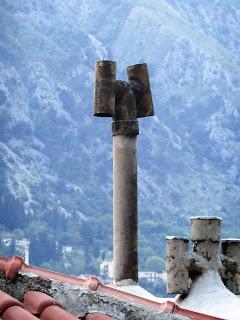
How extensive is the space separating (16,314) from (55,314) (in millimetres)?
231

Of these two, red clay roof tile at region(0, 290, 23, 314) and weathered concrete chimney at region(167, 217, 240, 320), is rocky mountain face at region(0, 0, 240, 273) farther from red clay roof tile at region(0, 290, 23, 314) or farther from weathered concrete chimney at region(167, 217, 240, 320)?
red clay roof tile at region(0, 290, 23, 314)

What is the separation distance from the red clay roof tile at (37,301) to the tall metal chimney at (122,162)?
4785mm

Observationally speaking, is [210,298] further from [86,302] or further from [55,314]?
[55,314]

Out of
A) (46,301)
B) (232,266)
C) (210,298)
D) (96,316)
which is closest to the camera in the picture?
(46,301)

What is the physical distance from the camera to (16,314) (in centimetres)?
361

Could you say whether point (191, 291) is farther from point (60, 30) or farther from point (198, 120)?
point (60, 30)

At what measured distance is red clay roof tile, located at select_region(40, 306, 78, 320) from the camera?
12.3ft

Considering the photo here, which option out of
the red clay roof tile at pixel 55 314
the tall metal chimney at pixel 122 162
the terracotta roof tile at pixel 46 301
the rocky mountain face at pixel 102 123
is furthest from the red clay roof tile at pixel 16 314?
the rocky mountain face at pixel 102 123

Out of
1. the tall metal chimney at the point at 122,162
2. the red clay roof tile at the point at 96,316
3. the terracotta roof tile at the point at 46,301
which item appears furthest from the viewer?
the tall metal chimney at the point at 122,162

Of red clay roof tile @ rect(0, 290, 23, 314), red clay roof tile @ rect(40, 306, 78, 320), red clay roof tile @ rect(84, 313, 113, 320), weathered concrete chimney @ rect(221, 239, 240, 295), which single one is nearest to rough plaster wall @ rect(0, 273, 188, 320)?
red clay roof tile @ rect(84, 313, 113, 320)

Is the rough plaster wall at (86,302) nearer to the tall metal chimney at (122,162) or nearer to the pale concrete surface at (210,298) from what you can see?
the pale concrete surface at (210,298)

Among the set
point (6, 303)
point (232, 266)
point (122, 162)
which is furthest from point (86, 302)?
point (122, 162)

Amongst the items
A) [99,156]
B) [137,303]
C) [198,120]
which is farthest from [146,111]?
[198,120]

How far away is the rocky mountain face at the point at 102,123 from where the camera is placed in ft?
429
